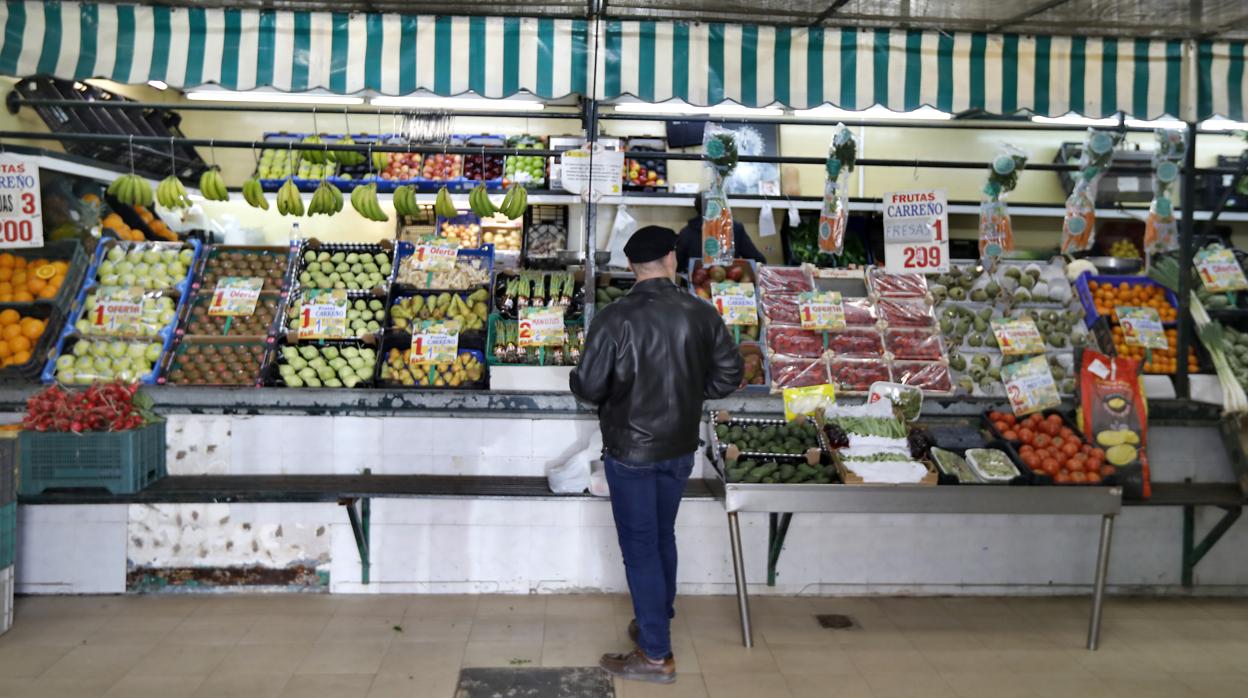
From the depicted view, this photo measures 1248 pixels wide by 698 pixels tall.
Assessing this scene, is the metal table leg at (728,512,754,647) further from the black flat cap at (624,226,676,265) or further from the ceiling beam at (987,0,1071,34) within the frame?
the ceiling beam at (987,0,1071,34)

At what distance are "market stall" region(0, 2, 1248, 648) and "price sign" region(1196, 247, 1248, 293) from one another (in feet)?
0.50

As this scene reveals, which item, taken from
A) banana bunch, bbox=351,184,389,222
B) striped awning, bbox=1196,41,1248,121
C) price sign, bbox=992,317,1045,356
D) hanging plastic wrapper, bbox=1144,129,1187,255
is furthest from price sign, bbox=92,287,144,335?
striped awning, bbox=1196,41,1248,121

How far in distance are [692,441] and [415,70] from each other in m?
2.72

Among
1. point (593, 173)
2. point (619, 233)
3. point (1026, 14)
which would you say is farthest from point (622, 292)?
point (619, 233)

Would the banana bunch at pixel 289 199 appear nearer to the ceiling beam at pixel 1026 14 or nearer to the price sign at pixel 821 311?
the price sign at pixel 821 311

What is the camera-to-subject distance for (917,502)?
14.1 feet

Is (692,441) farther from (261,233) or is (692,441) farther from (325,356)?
(261,233)

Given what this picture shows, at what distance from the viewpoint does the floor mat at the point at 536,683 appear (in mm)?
3779

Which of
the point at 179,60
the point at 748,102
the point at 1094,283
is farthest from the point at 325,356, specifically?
the point at 1094,283

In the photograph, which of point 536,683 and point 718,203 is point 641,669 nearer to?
point 536,683

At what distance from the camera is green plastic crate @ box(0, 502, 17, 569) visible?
14.2ft

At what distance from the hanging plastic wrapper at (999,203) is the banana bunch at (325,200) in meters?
4.14

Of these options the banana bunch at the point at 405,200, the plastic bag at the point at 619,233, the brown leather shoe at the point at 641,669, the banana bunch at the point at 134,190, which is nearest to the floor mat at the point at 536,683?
the brown leather shoe at the point at 641,669

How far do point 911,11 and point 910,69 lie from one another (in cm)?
39
